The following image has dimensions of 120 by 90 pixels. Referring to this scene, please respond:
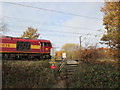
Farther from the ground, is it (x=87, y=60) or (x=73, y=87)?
(x=87, y=60)

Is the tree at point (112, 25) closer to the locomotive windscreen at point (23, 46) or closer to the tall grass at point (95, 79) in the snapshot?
the tall grass at point (95, 79)

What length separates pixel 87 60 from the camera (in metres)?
9.49

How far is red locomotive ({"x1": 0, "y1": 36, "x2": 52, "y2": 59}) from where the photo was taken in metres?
10.7

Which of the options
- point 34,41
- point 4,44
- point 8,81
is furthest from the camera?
point 34,41

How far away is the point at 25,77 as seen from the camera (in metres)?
5.96

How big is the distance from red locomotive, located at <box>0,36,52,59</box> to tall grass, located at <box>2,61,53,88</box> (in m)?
4.95

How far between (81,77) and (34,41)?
876 centimetres

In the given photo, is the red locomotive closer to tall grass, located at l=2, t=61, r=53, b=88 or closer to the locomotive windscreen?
the locomotive windscreen

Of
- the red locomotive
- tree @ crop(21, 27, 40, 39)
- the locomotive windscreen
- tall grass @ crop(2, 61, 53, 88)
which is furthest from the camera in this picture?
tree @ crop(21, 27, 40, 39)

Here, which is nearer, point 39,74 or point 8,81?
point 8,81

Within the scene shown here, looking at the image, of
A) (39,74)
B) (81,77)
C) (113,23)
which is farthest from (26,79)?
(113,23)

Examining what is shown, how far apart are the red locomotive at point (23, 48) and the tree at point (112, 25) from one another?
28.5 feet

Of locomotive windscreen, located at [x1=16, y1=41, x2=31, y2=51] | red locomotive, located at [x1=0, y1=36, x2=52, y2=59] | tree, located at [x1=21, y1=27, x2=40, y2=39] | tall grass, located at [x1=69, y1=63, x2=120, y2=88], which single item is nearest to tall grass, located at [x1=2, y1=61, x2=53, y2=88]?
tall grass, located at [x1=69, y1=63, x2=120, y2=88]

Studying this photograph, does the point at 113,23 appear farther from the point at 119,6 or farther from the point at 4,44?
the point at 4,44
